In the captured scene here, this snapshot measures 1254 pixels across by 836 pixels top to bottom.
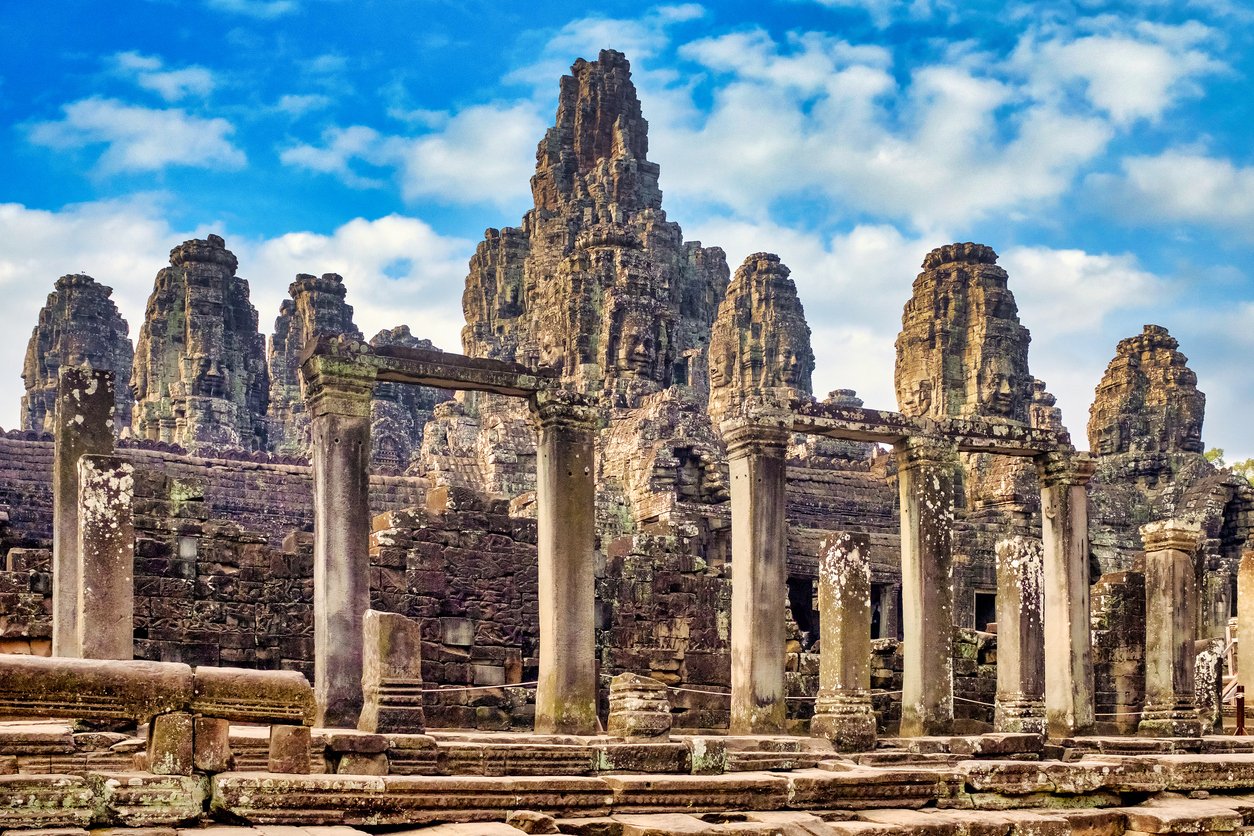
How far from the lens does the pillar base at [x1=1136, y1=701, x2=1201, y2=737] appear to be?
2000cm

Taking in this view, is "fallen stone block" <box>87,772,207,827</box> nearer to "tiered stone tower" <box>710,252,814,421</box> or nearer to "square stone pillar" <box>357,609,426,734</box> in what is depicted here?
"square stone pillar" <box>357,609,426,734</box>

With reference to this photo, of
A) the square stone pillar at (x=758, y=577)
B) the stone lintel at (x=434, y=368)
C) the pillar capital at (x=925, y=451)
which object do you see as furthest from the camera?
the pillar capital at (x=925, y=451)

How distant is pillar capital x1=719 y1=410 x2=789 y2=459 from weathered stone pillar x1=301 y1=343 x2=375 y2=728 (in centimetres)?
407

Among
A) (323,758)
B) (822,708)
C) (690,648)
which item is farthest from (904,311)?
(323,758)

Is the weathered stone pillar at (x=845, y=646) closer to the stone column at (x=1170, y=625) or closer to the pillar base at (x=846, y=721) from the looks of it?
the pillar base at (x=846, y=721)

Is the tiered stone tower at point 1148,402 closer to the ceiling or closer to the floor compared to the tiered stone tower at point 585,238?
closer to the floor

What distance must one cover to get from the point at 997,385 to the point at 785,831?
113 ft

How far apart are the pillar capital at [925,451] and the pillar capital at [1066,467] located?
5.03 ft

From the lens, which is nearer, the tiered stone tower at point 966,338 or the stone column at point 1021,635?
the stone column at point 1021,635

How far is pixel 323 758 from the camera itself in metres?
12.1

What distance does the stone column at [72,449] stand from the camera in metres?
15.5

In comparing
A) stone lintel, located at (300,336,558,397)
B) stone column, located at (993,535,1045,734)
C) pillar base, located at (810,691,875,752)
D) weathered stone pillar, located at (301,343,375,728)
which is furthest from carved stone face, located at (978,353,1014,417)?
weathered stone pillar, located at (301,343,375,728)

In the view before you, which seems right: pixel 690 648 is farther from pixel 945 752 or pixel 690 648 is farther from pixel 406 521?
pixel 945 752

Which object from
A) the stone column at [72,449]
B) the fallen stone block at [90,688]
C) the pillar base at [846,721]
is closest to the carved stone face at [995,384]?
the pillar base at [846,721]
